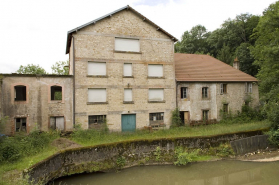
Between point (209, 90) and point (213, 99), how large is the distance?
1000 mm

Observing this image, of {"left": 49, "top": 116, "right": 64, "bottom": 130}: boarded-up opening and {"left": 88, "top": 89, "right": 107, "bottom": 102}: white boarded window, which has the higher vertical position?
{"left": 88, "top": 89, "right": 107, "bottom": 102}: white boarded window

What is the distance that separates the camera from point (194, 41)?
41.5 m

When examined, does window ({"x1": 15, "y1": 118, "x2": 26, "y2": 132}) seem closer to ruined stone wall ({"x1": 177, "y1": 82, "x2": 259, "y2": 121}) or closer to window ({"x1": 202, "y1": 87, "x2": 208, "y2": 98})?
ruined stone wall ({"x1": 177, "y1": 82, "x2": 259, "y2": 121})

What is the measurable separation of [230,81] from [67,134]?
16.6 metres

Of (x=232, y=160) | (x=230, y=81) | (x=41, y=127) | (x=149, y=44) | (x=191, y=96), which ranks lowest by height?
(x=232, y=160)

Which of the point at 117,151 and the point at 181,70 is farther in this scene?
the point at 181,70

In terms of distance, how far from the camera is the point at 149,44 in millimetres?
17953

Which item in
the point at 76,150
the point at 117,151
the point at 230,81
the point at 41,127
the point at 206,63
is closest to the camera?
the point at 76,150

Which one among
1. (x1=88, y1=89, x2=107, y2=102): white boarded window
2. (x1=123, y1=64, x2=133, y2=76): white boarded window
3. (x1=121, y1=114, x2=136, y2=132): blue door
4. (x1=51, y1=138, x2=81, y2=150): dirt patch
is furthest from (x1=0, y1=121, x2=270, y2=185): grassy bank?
(x1=123, y1=64, x2=133, y2=76): white boarded window

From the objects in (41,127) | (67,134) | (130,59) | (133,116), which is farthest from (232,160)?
(41,127)

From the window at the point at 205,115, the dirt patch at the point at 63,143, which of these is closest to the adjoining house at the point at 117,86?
the window at the point at 205,115

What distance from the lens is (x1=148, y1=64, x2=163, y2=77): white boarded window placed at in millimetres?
18016

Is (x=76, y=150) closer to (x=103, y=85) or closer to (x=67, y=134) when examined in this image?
(x=67, y=134)

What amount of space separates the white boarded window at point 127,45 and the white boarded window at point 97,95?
12.7 feet
